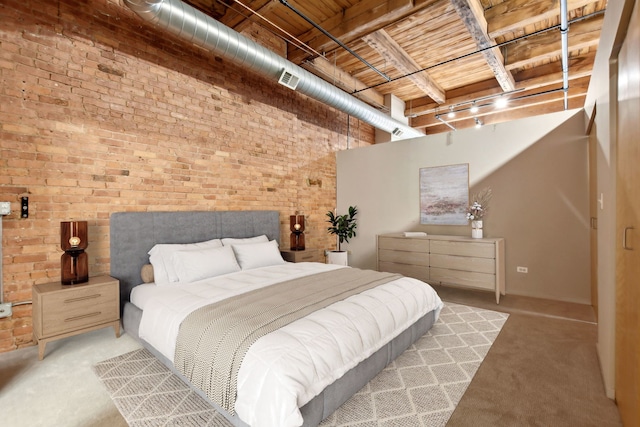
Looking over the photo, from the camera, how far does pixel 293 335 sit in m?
1.79

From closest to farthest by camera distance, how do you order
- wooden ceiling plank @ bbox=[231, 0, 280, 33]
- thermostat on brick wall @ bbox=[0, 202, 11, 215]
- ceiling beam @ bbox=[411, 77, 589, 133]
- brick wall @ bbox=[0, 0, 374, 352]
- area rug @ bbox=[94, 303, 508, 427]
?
1. area rug @ bbox=[94, 303, 508, 427]
2. thermostat on brick wall @ bbox=[0, 202, 11, 215]
3. brick wall @ bbox=[0, 0, 374, 352]
4. wooden ceiling plank @ bbox=[231, 0, 280, 33]
5. ceiling beam @ bbox=[411, 77, 589, 133]

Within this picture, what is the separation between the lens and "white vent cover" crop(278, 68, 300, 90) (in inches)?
157

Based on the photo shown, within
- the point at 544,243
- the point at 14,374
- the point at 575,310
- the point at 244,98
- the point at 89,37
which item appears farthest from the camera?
the point at 244,98

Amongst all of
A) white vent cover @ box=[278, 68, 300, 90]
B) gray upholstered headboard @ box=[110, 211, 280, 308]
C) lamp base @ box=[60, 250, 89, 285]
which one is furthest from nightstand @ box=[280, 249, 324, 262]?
lamp base @ box=[60, 250, 89, 285]

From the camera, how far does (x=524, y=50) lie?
4.66m

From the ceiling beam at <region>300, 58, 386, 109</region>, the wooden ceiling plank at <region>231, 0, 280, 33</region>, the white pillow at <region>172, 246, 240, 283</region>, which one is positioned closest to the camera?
the white pillow at <region>172, 246, 240, 283</region>

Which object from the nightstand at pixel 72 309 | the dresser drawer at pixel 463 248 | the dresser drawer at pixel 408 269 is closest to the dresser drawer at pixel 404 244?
the dresser drawer at pixel 463 248

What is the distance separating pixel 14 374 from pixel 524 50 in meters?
7.08

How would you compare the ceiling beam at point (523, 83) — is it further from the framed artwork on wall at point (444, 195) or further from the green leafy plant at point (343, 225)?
the green leafy plant at point (343, 225)

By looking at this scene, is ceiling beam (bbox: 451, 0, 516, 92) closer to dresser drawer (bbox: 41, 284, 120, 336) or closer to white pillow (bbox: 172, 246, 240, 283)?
white pillow (bbox: 172, 246, 240, 283)

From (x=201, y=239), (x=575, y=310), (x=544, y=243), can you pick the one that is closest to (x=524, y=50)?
(x=544, y=243)

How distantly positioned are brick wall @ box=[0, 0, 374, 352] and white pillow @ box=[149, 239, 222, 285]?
48 cm

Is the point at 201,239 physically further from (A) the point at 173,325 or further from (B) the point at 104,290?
(A) the point at 173,325

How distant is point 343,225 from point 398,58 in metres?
3.04
